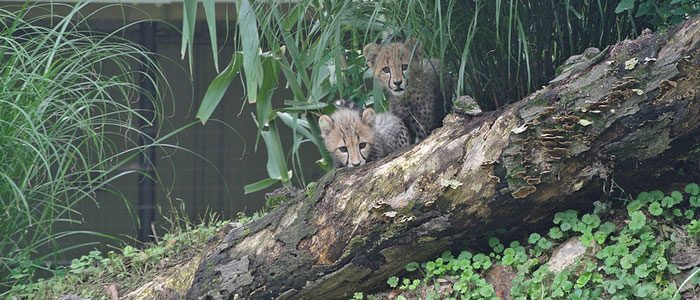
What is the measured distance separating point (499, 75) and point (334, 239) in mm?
960

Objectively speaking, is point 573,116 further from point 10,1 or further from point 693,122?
point 10,1

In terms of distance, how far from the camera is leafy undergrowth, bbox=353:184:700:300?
339 cm

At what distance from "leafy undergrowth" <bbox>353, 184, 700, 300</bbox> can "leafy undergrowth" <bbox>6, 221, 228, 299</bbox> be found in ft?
3.79

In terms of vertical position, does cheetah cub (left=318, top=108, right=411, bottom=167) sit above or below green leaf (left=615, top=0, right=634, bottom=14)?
below

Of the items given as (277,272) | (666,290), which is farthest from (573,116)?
(277,272)

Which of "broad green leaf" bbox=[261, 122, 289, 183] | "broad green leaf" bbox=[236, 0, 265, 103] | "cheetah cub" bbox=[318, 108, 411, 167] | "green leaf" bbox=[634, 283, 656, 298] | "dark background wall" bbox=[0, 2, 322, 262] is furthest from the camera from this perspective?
"dark background wall" bbox=[0, 2, 322, 262]

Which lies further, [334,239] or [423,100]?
[423,100]

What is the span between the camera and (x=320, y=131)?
16.8 feet

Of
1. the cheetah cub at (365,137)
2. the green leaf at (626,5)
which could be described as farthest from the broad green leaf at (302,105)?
the green leaf at (626,5)

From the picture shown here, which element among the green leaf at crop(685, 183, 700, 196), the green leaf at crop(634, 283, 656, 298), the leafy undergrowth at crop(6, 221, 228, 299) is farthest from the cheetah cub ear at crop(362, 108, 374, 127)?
the green leaf at crop(634, 283, 656, 298)

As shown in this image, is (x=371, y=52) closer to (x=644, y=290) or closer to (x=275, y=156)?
(x=275, y=156)

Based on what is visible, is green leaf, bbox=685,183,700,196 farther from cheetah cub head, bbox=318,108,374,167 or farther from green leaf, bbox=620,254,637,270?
cheetah cub head, bbox=318,108,374,167

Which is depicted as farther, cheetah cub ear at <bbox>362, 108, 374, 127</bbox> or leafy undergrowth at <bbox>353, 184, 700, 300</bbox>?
cheetah cub ear at <bbox>362, 108, 374, 127</bbox>

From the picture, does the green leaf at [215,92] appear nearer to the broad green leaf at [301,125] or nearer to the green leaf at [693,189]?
the broad green leaf at [301,125]
